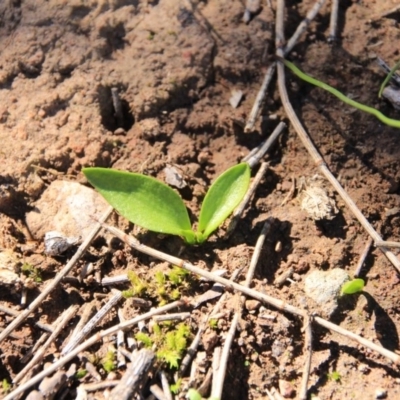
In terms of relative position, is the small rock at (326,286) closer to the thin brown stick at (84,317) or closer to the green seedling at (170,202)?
the green seedling at (170,202)

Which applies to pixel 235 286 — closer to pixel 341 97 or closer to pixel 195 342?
pixel 195 342

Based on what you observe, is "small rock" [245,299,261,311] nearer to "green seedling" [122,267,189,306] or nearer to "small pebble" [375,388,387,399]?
"green seedling" [122,267,189,306]

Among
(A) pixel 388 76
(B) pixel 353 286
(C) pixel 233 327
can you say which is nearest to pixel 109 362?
(C) pixel 233 327

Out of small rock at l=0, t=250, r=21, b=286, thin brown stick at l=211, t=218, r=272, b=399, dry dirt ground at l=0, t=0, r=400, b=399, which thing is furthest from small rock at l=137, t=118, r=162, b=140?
small rock at l=0, t=250, r=21, b=286

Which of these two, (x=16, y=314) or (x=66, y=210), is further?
(x=66, y=210)

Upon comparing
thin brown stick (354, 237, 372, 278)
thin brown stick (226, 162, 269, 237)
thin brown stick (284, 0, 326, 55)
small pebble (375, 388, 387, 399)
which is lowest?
small pebble (375, 388, 387, 399)

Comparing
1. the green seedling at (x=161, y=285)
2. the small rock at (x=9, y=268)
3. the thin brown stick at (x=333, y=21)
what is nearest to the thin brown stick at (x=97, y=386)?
the green seedling at (x=161, y=285)
